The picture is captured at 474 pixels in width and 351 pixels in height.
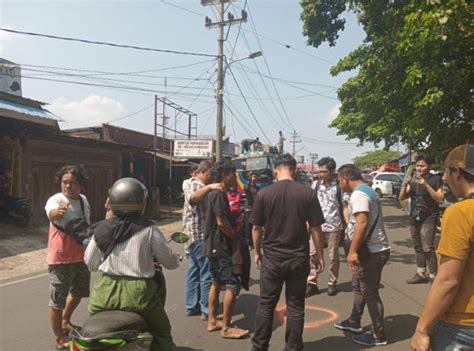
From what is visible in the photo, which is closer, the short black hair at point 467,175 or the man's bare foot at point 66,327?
the short black hair at point 467,175

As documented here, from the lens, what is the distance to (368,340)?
13.8 feet

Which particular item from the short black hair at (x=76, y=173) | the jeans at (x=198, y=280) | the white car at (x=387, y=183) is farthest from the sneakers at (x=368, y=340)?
the white car at (x=387, y=183)

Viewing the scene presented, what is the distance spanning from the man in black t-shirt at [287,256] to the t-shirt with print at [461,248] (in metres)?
1.73

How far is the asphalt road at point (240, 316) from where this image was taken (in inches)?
169

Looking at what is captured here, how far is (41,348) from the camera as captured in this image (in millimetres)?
4219

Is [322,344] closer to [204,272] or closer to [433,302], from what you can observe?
[204,272]

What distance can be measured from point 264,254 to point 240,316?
5.26 feet

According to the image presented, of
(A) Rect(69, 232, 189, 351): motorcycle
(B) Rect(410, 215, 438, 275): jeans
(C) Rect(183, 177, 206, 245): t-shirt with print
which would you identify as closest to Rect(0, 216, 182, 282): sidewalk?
(C) Rect(183, 177, 206, 245): t-shirt with print

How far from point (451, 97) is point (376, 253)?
6.22 meters

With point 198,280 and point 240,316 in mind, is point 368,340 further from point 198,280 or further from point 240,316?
point 198,280

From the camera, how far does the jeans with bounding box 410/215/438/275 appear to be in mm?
6363

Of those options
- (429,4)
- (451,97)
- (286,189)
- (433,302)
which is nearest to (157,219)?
(451,97)

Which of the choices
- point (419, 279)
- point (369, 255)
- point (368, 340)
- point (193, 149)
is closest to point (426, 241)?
point (419, 279)

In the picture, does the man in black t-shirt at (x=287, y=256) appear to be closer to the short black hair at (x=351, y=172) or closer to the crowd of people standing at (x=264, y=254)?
the crowd of people standing at (x=264, y=254)
